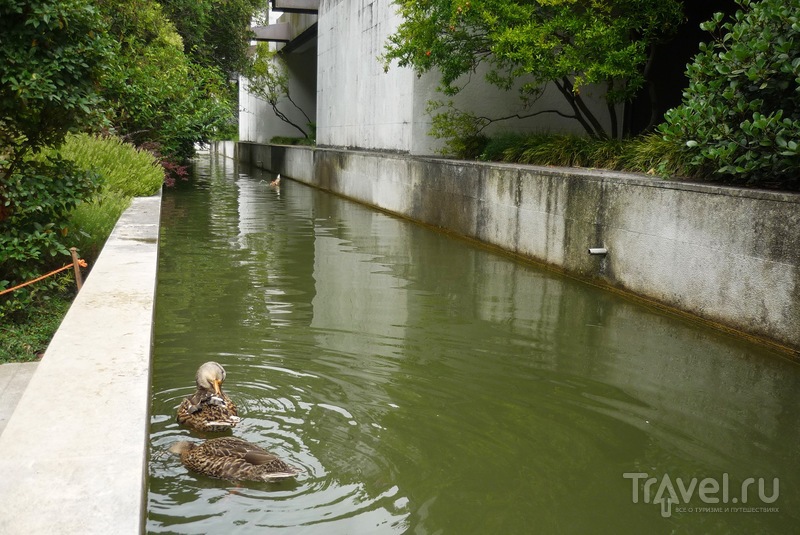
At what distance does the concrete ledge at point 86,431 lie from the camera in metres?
3.08

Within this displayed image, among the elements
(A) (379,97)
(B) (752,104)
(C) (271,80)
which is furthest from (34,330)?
(C) (271,80)

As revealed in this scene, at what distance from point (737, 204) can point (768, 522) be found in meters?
4.38

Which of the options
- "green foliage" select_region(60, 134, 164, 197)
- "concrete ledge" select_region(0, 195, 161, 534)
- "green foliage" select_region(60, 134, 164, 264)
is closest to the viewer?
"concrete ledge" select_region(0, 195, 161, 534)

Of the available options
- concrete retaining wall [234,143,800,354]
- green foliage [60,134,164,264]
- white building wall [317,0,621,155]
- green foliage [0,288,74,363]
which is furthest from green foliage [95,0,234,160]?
green foliage [0,288,74,363]

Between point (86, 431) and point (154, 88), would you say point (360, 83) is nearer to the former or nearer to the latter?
point (154, 88)

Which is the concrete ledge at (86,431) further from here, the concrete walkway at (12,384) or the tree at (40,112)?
the tree at (40,112)

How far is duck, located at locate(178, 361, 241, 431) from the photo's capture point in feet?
17.5

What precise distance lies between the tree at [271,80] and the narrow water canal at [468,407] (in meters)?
29.9

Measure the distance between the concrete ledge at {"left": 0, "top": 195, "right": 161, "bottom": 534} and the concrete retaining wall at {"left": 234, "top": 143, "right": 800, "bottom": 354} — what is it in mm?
5466

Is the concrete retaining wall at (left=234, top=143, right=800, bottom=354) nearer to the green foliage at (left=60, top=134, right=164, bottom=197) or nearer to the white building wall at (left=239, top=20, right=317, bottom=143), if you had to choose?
the green foliage at (left=60, top=134, right=164, bottom=197)

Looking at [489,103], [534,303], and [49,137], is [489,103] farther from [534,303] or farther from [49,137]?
[49,137]

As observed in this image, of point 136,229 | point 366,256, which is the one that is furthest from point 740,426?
point 366,256

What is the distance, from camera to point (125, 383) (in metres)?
4.42

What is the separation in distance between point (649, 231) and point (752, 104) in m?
1.89
